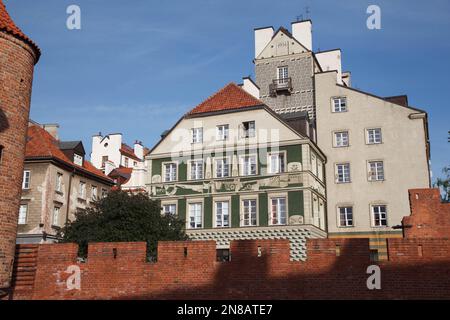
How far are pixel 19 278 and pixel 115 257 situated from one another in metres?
2.49

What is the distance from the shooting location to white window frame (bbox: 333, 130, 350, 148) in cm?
3591

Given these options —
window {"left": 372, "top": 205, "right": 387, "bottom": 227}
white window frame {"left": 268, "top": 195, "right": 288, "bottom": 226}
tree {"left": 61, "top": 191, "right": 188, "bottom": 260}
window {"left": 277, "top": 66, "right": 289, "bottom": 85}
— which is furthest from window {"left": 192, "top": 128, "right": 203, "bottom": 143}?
window {"left": 372, "top": 205, "right": 387, "bottom": 227}

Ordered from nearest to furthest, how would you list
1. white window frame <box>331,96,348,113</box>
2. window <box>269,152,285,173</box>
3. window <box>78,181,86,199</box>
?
window <box>269,152,285,173</box> < white window frame <box>331,96,348,113</box> < window <box>78,181,86,199</box>

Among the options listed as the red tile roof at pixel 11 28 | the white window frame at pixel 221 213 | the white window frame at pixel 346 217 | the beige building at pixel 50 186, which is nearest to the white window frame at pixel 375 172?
the white window frame at pixel 346 217

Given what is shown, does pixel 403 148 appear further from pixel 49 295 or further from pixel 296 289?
pixel 49 295

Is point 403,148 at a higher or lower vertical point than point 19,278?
higher

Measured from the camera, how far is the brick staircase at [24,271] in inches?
530

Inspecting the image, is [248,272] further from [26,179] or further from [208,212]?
[26,179]

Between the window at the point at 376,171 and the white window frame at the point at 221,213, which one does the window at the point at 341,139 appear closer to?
the window at the point at 376,171

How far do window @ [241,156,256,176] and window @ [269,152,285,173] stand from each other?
1063 millimetres

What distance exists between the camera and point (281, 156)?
106 ft

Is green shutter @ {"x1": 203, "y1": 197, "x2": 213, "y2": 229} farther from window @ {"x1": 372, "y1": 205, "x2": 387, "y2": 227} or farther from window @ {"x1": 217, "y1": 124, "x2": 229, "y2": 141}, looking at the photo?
window @ {"x1": 372, "y1": 205, "x2": 387, "y2": 227}

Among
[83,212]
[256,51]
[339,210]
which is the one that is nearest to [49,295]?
[83,212]

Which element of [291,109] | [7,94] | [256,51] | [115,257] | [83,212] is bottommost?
[115,257]
